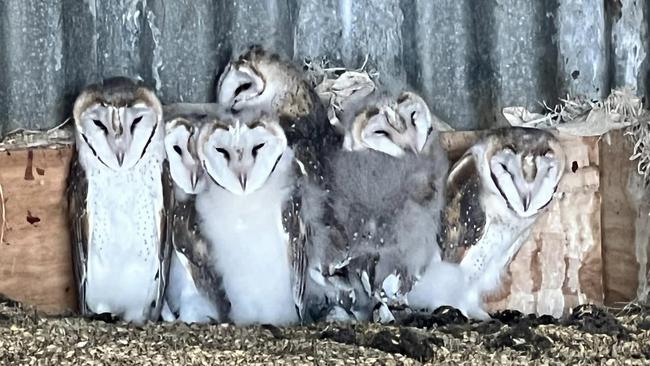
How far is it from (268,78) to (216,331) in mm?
795

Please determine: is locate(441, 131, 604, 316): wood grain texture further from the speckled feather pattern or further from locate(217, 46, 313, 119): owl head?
the speckled feather pattern

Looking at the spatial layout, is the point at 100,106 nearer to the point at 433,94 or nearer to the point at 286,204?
the point at 286,204

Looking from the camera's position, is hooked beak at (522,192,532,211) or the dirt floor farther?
hooked beak at (522,192,532,211)

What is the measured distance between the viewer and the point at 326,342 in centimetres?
234

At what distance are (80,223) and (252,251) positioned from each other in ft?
1.48

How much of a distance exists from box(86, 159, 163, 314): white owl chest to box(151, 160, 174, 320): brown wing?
0.03 ft

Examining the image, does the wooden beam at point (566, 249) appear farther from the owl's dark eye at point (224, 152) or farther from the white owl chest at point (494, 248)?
the owl's dark eye at point (224, 152)

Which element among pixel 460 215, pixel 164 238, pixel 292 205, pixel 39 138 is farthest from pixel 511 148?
pixel 39 138

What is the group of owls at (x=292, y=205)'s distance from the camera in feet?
9.12

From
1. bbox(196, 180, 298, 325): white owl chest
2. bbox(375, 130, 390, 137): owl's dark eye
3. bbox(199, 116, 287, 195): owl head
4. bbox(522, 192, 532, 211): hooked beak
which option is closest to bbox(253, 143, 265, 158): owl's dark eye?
bbox(199, 116, 287, 195): owl head

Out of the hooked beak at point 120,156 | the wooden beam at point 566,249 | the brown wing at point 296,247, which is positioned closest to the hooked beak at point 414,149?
the wooden beam at point 566,249

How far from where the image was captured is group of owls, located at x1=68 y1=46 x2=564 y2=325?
2.78m

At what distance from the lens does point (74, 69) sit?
281 centimetres

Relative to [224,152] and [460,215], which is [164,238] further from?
[460,215]
